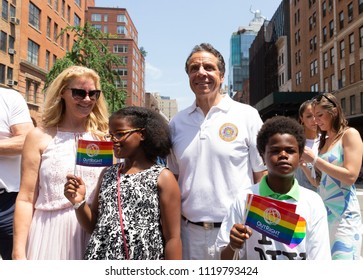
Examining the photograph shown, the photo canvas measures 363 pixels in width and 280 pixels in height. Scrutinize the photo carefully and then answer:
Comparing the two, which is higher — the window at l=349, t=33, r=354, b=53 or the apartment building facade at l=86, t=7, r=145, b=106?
the apartment building facade at l=86, t=7, r=145, b=106

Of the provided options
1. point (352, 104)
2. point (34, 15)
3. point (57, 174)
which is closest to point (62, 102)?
point (57, 174)

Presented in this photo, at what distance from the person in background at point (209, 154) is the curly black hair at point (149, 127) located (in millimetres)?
278

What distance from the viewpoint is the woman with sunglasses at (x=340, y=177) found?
3217 mm

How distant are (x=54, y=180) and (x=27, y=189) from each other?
0.19 metres

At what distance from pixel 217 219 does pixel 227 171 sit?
0.37m

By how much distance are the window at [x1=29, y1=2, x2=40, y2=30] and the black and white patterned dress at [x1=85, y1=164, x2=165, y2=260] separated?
35.5m

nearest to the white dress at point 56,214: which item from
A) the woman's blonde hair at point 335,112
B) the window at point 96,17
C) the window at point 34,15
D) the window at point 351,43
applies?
the woman's blonde hair at point 335,112

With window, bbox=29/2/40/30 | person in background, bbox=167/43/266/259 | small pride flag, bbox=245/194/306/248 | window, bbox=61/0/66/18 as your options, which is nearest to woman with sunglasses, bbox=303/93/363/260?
person in background, bbox=167/43/266/259

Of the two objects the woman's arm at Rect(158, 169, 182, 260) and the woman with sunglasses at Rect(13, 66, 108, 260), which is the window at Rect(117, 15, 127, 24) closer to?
the woman with sunglasses at Rect(13, 66, 108, 260)

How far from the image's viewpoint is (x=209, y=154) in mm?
2959

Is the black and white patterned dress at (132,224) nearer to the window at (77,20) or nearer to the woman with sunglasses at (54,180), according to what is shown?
the woman with sunglasses at (54,180)

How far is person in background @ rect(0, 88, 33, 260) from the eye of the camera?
3.45 metres

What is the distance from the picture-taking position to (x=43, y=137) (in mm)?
2854

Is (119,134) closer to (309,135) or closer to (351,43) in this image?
(309,135)
